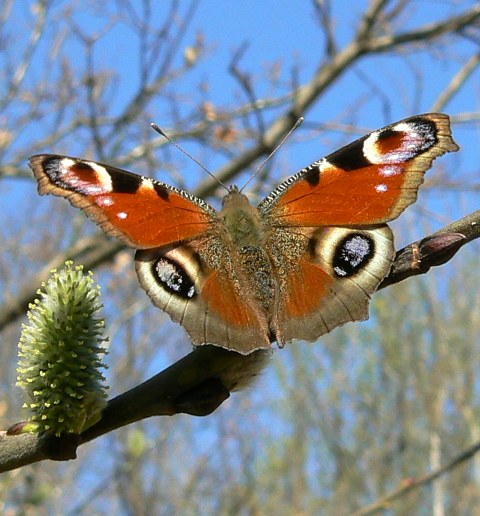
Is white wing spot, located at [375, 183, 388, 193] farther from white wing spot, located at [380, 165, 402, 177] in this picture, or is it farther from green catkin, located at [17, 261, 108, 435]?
green catkin, located at [17, 261, 108, 435]

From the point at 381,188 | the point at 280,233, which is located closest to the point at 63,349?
the point at 280,233

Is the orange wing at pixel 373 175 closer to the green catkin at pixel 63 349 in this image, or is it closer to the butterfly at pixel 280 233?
the butterfly at pixel 280 233

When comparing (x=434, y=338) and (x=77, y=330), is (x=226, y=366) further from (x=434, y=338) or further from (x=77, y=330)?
(x=434, y=338)

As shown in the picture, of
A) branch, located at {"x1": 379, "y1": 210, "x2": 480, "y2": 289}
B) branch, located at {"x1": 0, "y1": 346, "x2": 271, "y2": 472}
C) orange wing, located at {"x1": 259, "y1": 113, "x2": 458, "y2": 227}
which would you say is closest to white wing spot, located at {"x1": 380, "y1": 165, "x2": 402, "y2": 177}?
orange wing, located at {"x1": 259, "y1": 113, "x2": 458, "y2": 227}

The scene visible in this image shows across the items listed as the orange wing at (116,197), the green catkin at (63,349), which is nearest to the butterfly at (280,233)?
the orange wing at (116,197)

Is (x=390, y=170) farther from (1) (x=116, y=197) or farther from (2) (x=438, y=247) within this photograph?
(1) (x=116, y=197)

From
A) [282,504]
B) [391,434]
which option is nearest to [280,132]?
[391,434]
